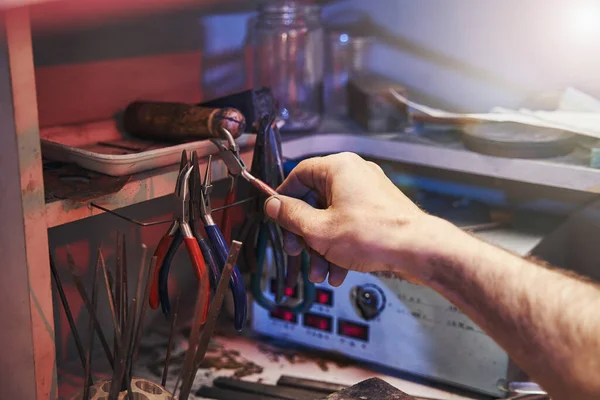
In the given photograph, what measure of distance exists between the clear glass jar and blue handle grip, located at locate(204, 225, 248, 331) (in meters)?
0.52

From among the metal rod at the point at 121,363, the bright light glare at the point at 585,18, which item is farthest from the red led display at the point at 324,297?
the bright light glare at the point at 585,18

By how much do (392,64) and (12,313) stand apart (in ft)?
3.08

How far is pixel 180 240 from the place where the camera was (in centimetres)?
84

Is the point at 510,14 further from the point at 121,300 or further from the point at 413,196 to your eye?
the point at 121,300

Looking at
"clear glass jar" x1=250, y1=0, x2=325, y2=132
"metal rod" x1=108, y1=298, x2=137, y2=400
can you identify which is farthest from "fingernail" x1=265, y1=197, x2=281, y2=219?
"clear glass jar" x1=250, y1=0, x2=325, y2=132

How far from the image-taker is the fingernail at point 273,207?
83cm

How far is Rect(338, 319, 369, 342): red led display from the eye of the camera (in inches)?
43.2

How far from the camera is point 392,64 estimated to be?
1.43m

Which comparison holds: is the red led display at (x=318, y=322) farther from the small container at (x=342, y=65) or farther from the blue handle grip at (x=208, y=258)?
the small container at (x=342, y=65)

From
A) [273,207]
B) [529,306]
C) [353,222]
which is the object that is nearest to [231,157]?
[273,207]

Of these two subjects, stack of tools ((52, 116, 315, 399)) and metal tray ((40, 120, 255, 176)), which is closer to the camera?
stack of tools ((52, 116, 315, 399))

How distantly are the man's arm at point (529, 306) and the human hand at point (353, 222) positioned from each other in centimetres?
3

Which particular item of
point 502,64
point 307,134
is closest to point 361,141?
point 307,134

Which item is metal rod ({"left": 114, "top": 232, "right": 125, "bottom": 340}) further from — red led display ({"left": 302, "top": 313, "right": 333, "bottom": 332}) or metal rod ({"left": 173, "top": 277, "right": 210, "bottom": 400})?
red led display ({"left": 302, "top": 313, "right": 333, "bottom": 332})
